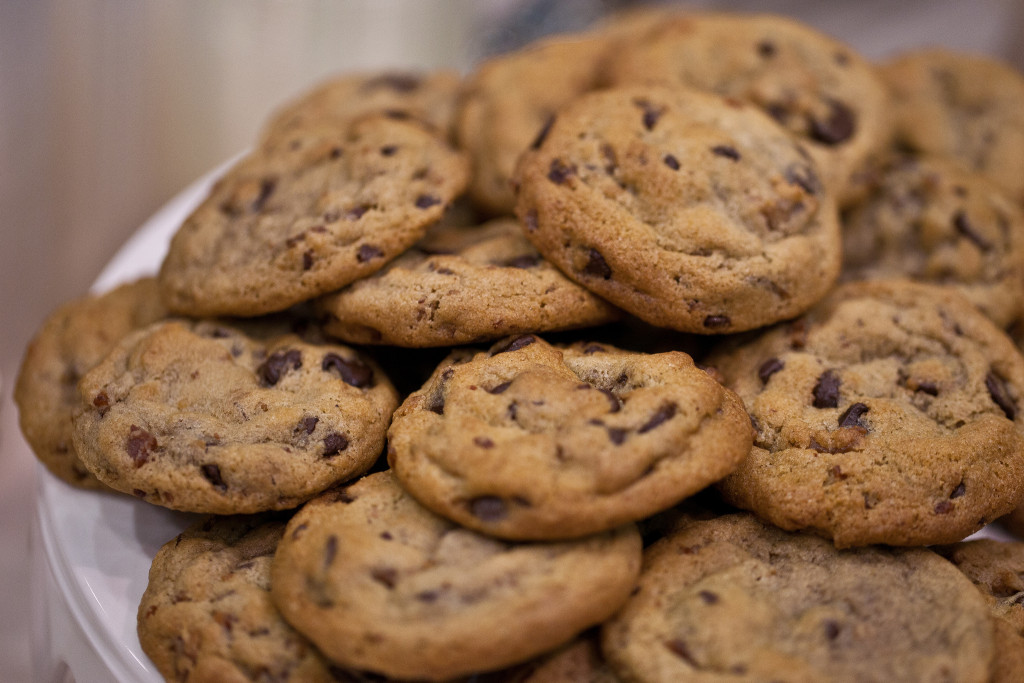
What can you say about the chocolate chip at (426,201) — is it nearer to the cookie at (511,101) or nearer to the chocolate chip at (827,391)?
the cookie at (511,101)

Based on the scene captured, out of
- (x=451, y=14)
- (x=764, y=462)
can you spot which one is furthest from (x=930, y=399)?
(x=451, y=14)

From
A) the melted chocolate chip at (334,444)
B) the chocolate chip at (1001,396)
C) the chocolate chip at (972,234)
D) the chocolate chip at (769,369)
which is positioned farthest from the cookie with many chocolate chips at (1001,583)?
the melted chocolate chip at (334,444)

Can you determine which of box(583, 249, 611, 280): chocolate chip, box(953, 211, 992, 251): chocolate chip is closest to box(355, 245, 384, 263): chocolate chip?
box(583, 249, 611, 280): chocolate chip

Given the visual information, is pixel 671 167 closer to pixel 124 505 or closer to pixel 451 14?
pixel 124 505

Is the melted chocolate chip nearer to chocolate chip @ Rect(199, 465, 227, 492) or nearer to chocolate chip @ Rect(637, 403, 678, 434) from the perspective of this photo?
chocolate chip @ Rect(199, 465, 227, 492)

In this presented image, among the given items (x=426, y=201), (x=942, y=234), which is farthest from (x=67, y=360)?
(x=942, y=234)

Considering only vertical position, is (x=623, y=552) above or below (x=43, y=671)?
above

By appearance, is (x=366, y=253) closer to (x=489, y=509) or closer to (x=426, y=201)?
(x=426, y=201)
